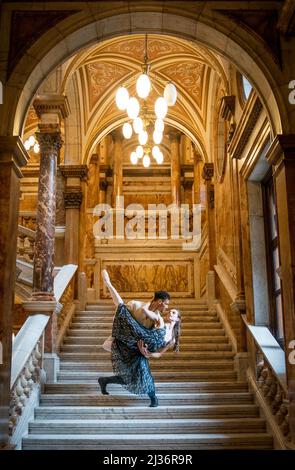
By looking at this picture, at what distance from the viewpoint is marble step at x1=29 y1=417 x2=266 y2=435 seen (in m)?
6.23

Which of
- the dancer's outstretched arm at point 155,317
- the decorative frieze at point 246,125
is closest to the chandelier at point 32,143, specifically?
the decorative frieze at point 246,125

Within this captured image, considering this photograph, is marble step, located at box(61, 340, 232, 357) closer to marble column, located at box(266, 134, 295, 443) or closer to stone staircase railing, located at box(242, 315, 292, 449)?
stone staircase railing, located at box(242, 315, 292, 449)

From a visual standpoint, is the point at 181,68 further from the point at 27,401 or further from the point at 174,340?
the point at 27,401

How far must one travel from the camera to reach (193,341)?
28.3 feet

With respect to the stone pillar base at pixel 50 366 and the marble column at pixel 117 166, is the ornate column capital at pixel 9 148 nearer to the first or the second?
the stone pillar base at pixel 50 366

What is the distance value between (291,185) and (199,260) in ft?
26.2

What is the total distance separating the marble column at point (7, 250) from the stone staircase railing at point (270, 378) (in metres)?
2.41

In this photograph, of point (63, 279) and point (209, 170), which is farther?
point (209, 170)

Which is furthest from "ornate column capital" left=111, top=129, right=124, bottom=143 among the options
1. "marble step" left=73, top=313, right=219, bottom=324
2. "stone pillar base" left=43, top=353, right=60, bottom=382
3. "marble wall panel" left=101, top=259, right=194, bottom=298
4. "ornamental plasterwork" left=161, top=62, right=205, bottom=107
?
"stone pillar base" left=43, top=353, right=60, bottom=382

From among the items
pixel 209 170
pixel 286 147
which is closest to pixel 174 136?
pixel 209 170

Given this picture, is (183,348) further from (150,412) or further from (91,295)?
(91,295)

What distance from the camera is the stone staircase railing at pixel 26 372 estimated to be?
19.6ft

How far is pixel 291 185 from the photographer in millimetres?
5117

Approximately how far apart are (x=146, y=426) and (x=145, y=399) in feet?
2.44
